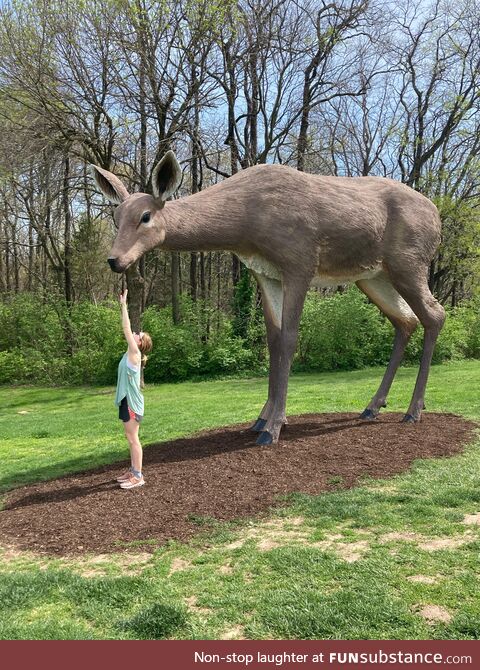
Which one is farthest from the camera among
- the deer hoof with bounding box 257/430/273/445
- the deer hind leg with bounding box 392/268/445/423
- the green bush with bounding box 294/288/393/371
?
the green bush with bounding box 294/288/393/371

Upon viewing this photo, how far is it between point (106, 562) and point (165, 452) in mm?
2716

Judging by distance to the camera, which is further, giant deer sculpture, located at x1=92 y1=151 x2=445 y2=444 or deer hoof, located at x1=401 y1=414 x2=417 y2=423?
deer hoof, located at x1=401 y1=414 x2=417 y2=423

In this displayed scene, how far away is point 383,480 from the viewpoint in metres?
5.09

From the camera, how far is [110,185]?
5.46 meters

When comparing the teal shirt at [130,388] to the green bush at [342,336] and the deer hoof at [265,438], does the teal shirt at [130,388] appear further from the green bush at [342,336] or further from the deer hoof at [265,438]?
the green bush at [342,336]

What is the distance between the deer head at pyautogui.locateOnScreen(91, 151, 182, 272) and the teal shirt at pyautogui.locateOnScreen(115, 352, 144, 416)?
2.96 ft

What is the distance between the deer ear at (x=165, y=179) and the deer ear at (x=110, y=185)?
13.5 inches

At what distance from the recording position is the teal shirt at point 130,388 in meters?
5.09

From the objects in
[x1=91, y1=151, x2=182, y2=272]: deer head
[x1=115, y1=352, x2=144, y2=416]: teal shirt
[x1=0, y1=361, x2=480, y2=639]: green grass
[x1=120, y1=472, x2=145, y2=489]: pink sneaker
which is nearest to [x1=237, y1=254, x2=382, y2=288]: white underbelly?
[x1=91, y1=151, x2=182, y2=272]: deer head

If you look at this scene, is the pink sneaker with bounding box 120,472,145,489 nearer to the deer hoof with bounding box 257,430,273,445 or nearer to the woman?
the woman

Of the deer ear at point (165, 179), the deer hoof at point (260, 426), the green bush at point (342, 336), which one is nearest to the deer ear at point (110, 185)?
the deer ear at point (165, 179)

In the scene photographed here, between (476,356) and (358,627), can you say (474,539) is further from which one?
(476,356)

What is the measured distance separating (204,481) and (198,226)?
257 cm

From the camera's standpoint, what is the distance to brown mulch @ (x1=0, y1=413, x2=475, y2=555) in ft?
14.1
